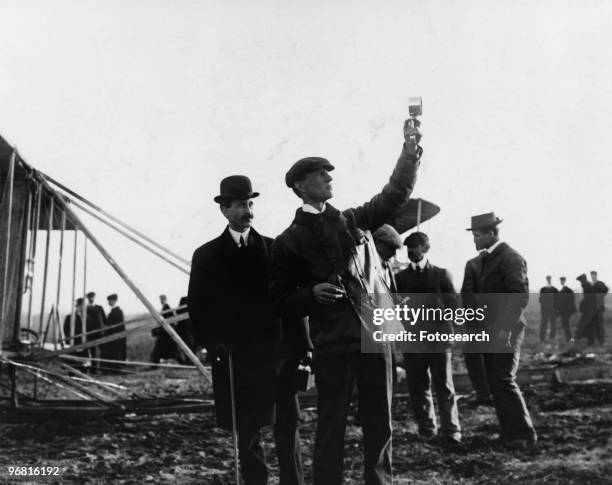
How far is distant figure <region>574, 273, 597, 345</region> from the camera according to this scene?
13.9 meters

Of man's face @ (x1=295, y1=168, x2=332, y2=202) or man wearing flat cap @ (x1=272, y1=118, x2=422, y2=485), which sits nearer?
man wearing flat cap @ (x1=272, y1=118, x2=422, y2=485)

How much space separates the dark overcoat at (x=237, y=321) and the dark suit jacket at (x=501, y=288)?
2.17 meters

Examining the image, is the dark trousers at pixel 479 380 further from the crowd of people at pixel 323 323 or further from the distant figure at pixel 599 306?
the distant figure at pixel 599 306

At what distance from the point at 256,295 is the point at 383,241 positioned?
5.21 ft

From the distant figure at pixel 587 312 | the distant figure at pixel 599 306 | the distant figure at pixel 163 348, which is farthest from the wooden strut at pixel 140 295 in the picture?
the distant figure at pixel 599 306

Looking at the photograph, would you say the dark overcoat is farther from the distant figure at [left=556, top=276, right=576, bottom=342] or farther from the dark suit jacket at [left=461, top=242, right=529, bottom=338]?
the distant figure at [left=556, top=276, right=576, bottom=342]

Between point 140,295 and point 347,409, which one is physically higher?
point 140,295

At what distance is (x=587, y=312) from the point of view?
14414 millimetres

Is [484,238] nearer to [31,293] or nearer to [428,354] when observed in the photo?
[428,354]

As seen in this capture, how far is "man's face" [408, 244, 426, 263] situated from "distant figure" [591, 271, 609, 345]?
927 cm

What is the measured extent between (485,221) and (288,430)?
2.86 metres

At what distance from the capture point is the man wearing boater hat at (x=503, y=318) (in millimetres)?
5309

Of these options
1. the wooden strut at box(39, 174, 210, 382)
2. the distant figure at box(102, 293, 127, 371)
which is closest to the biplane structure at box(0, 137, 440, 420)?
the wooden strut at box(39, 174, 210, 382)

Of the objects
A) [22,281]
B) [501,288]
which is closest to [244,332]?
[501,288]
